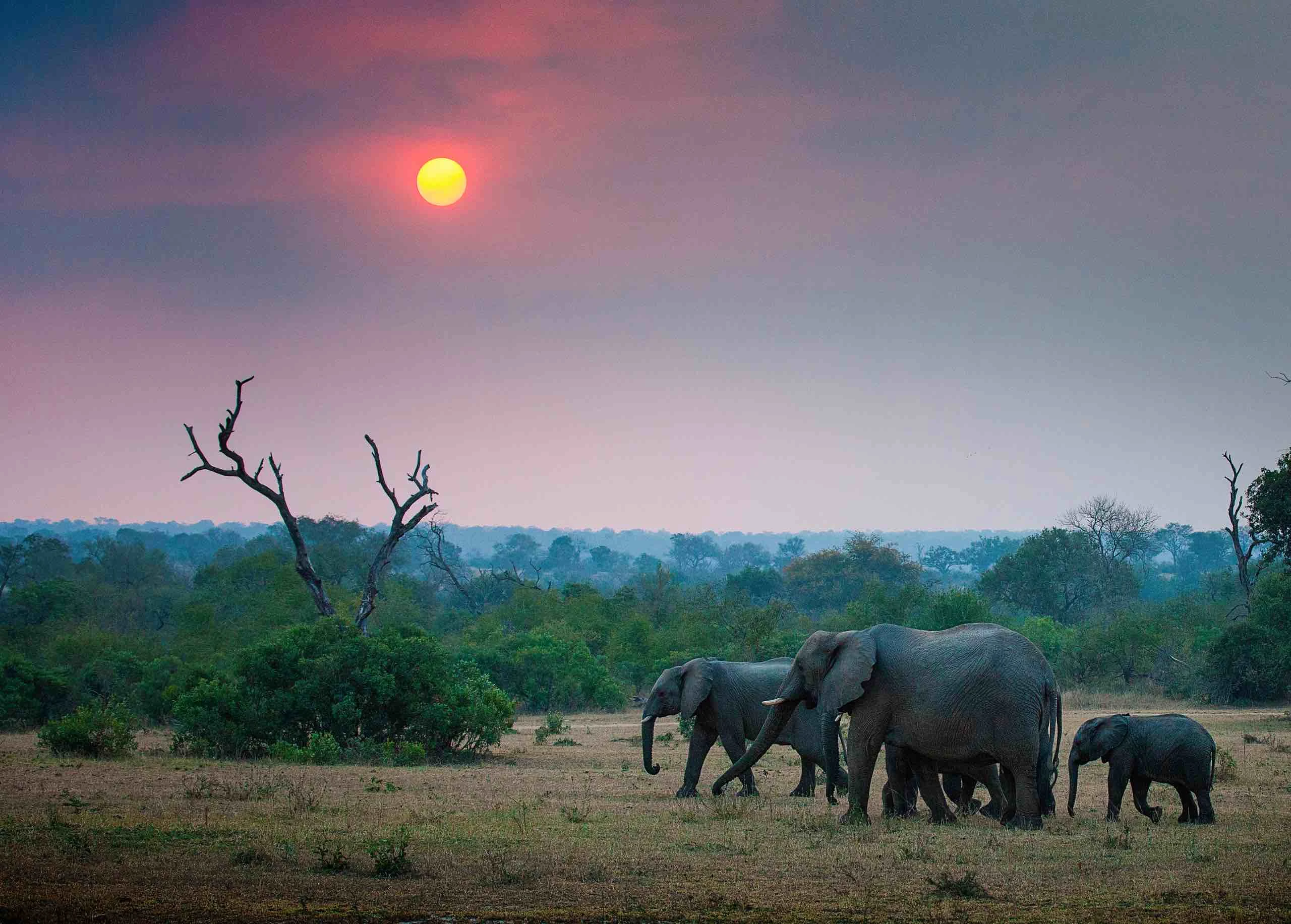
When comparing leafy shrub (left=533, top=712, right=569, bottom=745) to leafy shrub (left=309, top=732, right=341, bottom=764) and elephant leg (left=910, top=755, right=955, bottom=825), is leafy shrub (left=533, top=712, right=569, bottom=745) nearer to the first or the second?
leafy shrub (left=309, top=732, right=341, bottom=764)

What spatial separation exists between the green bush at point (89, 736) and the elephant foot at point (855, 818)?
1492cm

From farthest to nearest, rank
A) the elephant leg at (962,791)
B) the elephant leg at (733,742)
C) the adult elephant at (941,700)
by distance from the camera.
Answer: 1. the elephant leg at (733,742)
2. the elephant leg at (962,791)
3. the adult elephant at (941,700)

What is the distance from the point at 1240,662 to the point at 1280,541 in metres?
8.10

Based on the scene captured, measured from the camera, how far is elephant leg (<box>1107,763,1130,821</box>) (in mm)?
16047

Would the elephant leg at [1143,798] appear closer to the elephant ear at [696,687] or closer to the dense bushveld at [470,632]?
the elephant ear at [696,687]

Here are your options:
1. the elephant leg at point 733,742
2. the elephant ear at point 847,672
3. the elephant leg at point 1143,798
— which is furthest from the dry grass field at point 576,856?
the elephant ear at point 847,672

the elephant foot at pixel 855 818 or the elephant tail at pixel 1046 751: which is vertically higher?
the elephant tail at pixel 1046 751

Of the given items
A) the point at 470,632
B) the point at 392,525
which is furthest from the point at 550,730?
the point at 470,632

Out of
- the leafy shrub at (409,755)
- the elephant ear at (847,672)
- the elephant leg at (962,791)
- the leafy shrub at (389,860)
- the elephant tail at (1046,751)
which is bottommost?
the leafy shrub at (409,755)

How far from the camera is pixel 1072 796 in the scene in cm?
1599

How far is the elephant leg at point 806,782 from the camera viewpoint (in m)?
19.2

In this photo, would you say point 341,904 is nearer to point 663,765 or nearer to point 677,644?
point 663,765

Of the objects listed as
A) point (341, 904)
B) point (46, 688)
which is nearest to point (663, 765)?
point (341, 904)

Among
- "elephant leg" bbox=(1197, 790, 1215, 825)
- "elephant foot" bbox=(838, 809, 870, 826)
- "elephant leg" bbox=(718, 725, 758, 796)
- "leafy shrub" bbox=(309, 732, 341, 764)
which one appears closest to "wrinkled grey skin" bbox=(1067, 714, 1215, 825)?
"elephant leg" bbox=(1197, 790, 1215, 825)
